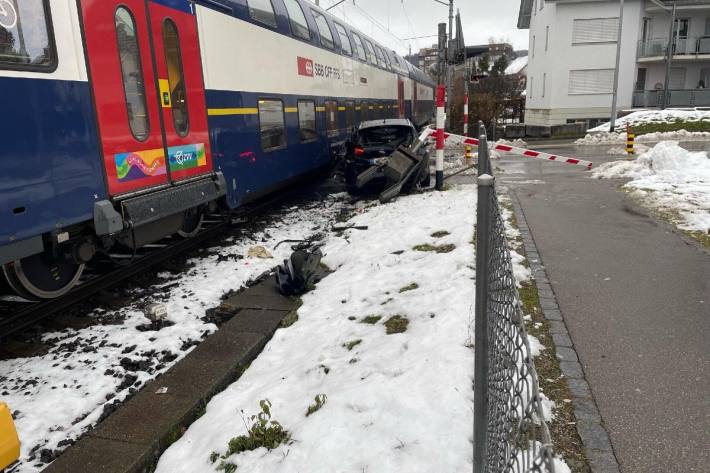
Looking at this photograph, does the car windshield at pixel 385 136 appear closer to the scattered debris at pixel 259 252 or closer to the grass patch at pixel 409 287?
the scattered debris at pixel 259 252

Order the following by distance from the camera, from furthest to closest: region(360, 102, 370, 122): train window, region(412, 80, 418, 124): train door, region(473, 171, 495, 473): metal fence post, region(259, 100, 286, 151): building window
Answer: region(412, 80, 418, 124): train door, region(360, 102, 370, 122): train window, region(259, 100, 286, 151): building window, region(473, 171, 495, 473): metal fence post

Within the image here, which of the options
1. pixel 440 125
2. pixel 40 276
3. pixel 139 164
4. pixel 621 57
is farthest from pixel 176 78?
pixel 621 57

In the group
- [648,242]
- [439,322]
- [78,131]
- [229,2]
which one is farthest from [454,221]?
[78,131]

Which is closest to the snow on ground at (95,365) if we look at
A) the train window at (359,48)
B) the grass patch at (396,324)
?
the grass patch at (396,324)

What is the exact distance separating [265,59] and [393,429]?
7.77 m

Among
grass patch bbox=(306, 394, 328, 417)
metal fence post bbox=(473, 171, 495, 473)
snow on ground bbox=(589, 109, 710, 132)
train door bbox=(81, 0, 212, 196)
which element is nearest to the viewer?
metal fence post bbox=(473, 171, 495, 473)

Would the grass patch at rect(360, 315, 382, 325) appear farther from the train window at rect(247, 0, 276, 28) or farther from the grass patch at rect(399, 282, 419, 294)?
the train window at rect(247, 0, 276, 28)

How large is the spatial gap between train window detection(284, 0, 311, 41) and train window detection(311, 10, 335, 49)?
894 millimetres

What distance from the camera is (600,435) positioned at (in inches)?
118

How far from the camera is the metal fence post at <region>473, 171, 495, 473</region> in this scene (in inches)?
74.1

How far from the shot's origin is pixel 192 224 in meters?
8.13

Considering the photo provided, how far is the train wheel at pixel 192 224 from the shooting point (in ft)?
25.6

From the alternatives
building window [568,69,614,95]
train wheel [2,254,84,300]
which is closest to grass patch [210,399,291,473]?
train wheel [2,254,84,300]

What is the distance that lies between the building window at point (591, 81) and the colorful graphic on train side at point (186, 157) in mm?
31530
